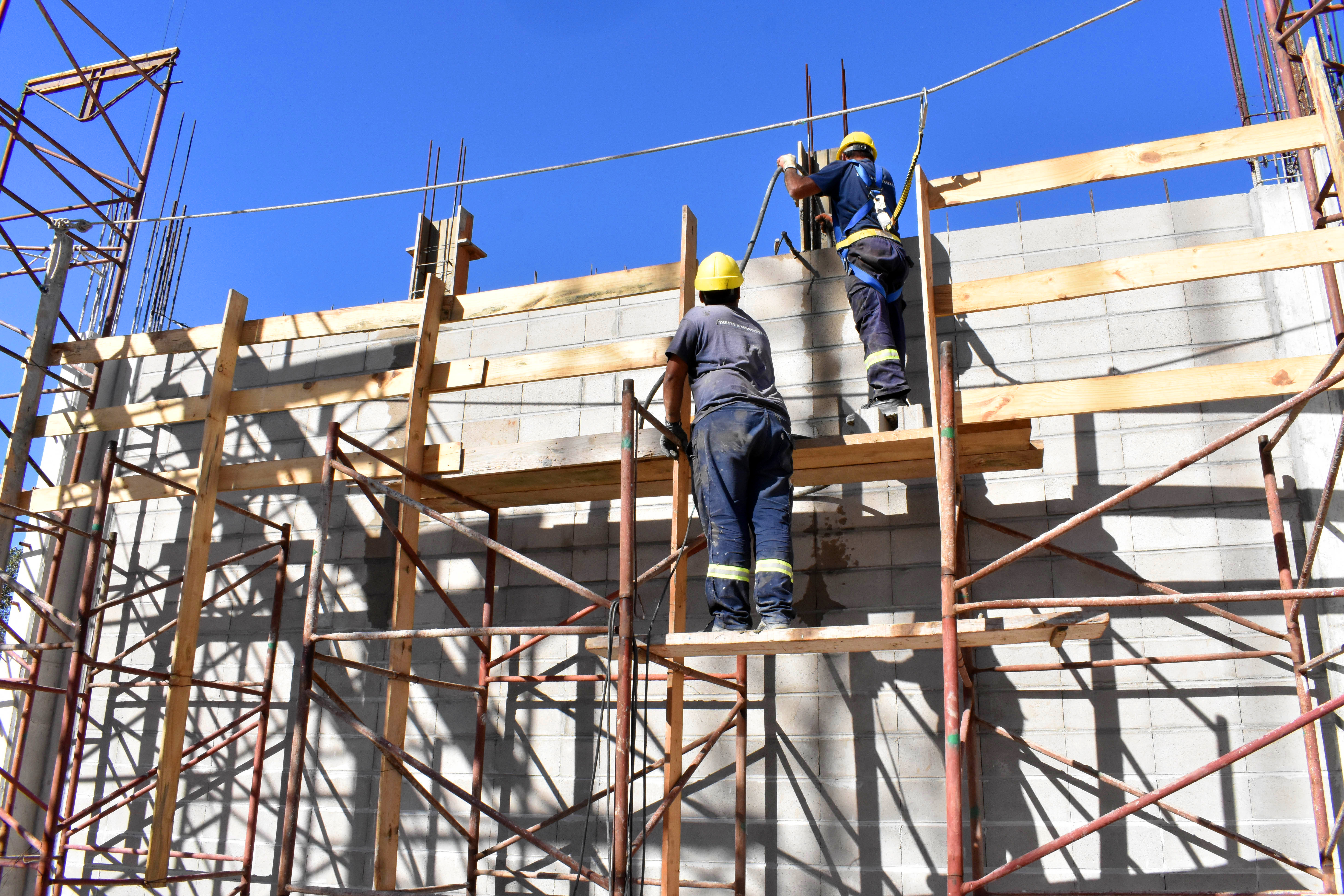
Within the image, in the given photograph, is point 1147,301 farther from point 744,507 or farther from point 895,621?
point 744,507

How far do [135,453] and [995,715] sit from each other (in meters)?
7.97

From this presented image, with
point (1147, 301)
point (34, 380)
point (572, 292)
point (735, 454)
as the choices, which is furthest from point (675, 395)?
point (34, 380)

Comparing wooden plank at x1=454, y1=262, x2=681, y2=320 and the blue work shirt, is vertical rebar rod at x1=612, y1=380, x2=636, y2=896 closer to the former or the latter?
wooden plank at x1=454, y1=262, x2=681, y2=320

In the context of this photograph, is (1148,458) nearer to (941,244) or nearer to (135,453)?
(941,244)

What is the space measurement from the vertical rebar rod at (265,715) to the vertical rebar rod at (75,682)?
1.26m

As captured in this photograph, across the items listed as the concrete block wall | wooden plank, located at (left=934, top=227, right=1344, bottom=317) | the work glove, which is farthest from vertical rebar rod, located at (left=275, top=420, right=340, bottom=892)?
wooden plank, located at (left=934, top=227, right=1344, bottom=317)

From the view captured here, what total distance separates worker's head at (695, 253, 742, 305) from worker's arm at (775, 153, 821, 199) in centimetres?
95

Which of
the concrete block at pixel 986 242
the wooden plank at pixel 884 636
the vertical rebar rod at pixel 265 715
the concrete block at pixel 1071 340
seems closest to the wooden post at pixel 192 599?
the vertical rebar rod at pixel 265 715

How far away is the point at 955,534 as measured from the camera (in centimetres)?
519

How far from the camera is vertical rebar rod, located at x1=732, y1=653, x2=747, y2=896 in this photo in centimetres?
671

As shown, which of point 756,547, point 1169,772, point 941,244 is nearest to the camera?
point 756,547

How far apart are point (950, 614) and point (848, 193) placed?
3284 mm

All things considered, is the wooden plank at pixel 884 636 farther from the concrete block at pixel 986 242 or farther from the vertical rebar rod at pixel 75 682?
the vertical rebar rod at pixel 75 682

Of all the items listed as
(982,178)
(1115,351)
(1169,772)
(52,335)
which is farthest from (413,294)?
(1169,772)
